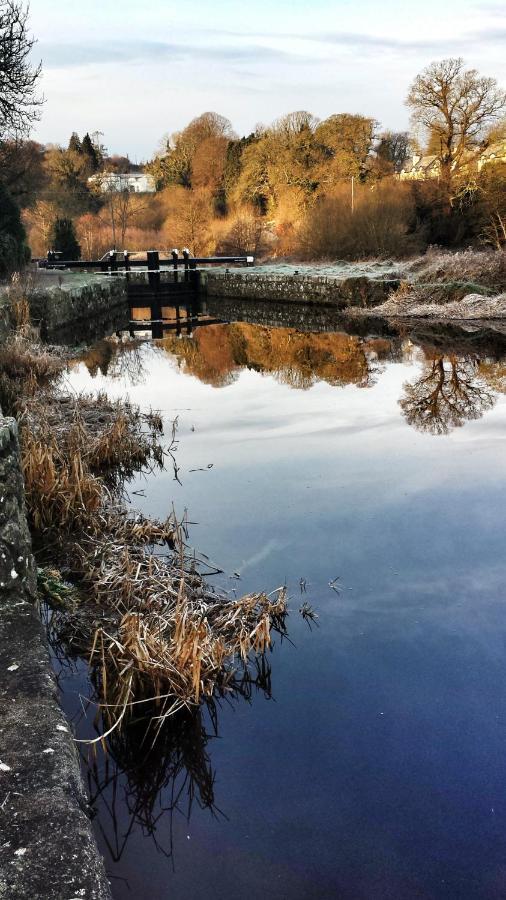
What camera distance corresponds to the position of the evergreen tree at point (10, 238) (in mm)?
18234

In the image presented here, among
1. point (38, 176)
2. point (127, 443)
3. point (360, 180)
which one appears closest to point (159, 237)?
point (38, 176)

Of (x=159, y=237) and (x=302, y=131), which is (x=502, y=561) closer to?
(x=302, y=131)

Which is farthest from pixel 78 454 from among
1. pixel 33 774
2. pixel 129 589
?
pixel 33 774

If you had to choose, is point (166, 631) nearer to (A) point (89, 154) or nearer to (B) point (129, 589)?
(B) point (129, 589)

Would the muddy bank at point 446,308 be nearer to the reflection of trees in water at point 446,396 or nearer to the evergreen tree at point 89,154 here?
the reflection of trees in water at point 446,396

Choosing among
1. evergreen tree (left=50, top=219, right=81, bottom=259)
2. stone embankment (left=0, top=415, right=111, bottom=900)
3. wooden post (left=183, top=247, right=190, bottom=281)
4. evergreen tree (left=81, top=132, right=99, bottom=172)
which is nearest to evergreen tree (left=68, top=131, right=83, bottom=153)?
evergreen tree (left=81, top=132, right=99, bottom=172)

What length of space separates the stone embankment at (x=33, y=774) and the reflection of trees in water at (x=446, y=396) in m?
5.52

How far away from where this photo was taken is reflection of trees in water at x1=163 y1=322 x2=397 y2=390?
35.5 ft

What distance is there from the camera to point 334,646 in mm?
3797

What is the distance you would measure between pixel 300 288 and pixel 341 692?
18041 mm

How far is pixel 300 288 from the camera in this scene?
20516mm

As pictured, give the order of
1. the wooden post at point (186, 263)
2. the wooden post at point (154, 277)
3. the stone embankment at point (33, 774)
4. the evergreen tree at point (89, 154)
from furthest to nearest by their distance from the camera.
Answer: the evergreen tree at point (89, 154) → the wooden post at point (186, 263) → the wooden post at point (154, 277) → the stone embankment at point (33, 774)

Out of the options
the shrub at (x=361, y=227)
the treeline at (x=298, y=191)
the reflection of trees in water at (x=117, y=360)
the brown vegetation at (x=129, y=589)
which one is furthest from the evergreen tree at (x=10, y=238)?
the brown vegetation at (x=129, y=589)

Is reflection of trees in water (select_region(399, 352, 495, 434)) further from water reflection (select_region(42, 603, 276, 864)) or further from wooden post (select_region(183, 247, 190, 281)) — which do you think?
wooden post (select_region(183, 247, 190, 281))
